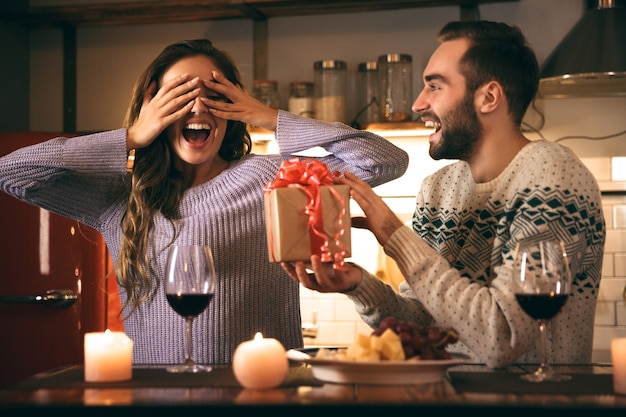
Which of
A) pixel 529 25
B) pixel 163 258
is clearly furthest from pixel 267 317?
pixel 529 25

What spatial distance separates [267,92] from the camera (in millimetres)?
4016

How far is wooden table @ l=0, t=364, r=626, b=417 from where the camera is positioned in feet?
4.27

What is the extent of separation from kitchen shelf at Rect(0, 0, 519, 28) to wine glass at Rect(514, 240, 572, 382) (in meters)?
2.58

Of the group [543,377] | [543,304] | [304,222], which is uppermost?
[304,222]

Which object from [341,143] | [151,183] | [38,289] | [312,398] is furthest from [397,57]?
[312,398]

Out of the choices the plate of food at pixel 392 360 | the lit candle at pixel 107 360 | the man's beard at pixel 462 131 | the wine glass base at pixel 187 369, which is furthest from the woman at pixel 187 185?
the plate of food at pixel 392 360

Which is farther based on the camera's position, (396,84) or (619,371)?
(396,84)

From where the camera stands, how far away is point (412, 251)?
72.7 inches

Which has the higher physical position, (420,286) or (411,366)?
(420,286)

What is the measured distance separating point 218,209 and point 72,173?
39 cm

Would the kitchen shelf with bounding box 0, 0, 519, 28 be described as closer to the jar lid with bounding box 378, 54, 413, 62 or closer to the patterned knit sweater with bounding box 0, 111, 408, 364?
the jar lid with bounding box 378, 54, 413, 62

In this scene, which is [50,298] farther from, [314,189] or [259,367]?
[259,367]

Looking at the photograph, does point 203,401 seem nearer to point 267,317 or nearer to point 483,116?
point 267,317

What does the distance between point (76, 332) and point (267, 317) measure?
1.56 metres
